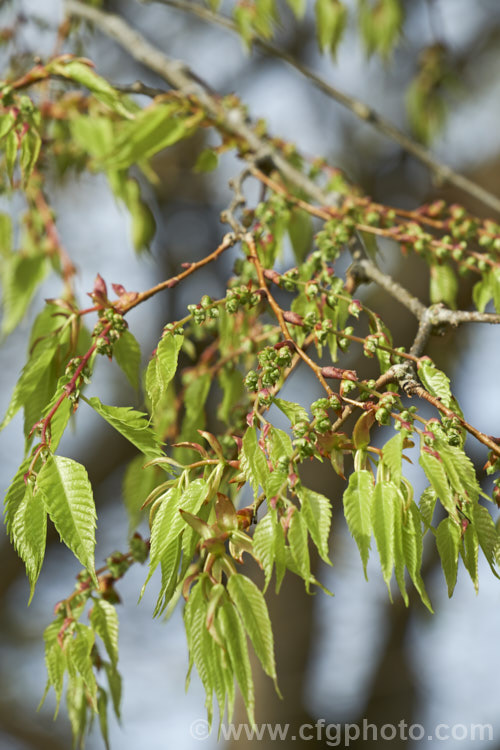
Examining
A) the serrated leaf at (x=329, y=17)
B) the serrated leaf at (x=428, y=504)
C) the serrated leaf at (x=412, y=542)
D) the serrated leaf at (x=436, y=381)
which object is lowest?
the serrated leaf at (x=412, y=542)

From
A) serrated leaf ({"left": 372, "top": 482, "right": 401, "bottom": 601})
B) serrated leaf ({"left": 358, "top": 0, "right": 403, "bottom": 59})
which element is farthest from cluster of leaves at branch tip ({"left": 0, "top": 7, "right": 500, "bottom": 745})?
serrated leaf ({"left": 358, "top": 0, "right": 403, "bottom": 59})

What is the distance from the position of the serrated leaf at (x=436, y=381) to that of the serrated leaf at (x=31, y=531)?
14.1 inches

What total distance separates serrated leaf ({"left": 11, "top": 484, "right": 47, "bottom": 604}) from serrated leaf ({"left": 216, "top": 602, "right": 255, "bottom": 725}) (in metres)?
0.16

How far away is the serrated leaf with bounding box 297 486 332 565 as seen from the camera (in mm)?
548

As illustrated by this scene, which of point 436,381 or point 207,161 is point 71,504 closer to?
point 436,381

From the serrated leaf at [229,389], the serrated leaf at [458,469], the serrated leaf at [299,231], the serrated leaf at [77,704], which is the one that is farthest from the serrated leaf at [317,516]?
the serrated leaf at [299,231]

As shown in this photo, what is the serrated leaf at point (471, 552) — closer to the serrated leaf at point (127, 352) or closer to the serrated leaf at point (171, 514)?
the serrated leaf at point (171, 514)

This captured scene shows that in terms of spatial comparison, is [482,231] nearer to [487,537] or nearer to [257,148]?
[257,148]

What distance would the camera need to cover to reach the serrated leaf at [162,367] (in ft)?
2.18

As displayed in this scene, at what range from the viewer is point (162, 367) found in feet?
2.19

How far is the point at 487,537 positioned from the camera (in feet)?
1.95

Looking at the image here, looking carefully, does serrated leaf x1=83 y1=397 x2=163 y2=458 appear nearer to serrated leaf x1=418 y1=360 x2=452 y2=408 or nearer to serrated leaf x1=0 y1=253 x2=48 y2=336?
serrated leaf x1=418 y1=360 x2=452 y2=408

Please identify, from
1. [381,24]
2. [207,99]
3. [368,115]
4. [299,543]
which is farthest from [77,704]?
[381,24]

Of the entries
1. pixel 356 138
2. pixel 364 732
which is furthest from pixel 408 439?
pixel 356 138
